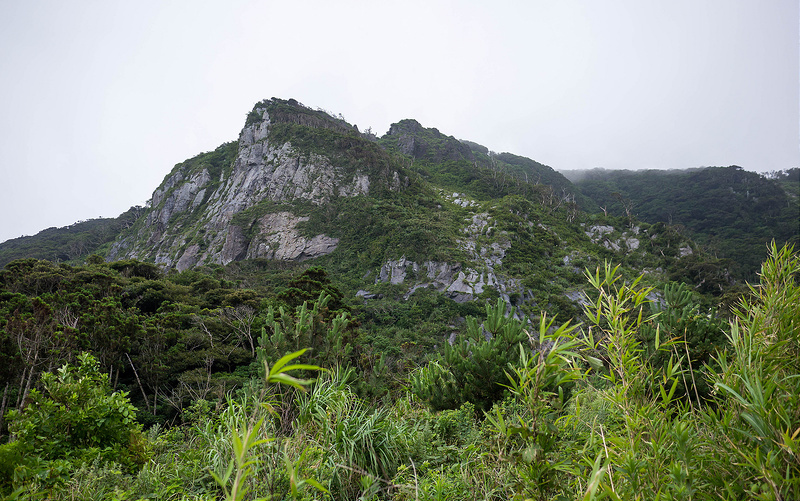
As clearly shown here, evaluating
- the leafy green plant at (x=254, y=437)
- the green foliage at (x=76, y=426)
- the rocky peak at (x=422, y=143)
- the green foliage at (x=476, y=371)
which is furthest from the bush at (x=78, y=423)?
the rocky peak at (x=422, y=143)

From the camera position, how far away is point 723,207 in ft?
161

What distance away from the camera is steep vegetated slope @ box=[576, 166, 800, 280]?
38.6m

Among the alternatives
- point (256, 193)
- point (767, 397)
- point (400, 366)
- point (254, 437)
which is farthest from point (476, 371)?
point (256, 193)

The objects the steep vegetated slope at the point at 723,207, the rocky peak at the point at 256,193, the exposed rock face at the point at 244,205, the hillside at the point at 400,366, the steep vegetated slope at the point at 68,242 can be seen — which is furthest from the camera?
the steep vegetated slope at the point at 68,242

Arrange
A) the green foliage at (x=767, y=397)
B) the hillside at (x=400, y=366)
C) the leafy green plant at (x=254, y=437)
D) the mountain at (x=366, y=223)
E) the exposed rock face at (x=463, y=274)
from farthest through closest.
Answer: the mountain at (x=366, y=223) → the exposed rock face at (x=463, y=274) → the hillside at (x=400, y=366) → the green foliage at (x=767, y=397) → the leafy green plant at (x=254, y=437)

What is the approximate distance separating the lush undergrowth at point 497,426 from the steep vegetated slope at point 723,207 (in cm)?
3826

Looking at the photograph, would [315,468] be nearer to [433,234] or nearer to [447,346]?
[447,346]

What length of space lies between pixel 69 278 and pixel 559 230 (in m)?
40.9

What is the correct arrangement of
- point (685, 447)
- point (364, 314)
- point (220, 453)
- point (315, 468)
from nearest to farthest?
point (685, 447)
point (315, 468)
point (220, 453)
point (364, 314)

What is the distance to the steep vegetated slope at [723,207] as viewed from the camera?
38.6 metres

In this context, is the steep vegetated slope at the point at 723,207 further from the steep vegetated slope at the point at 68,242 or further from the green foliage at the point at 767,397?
the steep vegetated slope at the point at 68,242

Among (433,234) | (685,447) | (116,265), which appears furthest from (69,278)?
(433,234)

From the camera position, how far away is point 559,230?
38.9m

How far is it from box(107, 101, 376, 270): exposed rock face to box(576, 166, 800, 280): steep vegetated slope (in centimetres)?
3993
